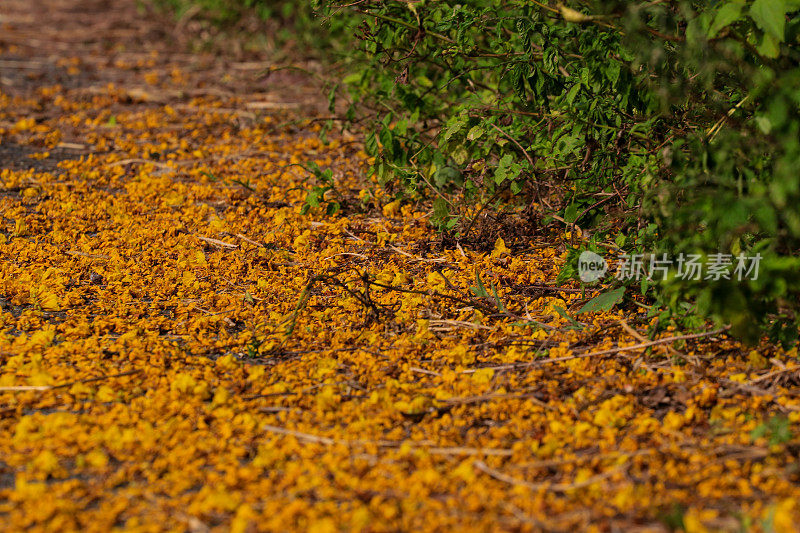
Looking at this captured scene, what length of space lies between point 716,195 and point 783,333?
1.86 ft

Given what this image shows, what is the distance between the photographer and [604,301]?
2924mm

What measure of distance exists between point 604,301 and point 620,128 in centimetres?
70

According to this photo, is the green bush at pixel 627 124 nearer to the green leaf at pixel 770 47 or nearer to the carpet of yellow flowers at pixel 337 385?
the green leaf at pixel 770 47

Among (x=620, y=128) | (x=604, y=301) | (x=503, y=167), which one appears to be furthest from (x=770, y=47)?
(x=503, y=167)

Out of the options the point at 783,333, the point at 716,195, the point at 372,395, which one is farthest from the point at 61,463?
the point at 783,333

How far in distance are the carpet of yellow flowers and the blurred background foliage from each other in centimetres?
24

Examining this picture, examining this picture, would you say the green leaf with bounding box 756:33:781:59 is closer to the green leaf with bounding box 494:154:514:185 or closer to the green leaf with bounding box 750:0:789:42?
the green leaf with bounding box 750:0:789:42

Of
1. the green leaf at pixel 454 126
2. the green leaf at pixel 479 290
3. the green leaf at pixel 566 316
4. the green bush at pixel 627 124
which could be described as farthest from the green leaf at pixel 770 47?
the green leaf at pixel 454 126

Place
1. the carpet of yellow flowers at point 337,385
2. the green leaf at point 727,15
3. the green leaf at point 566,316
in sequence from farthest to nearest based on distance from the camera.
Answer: the green leaf at point 566,316
the green leaf at point 727,15
the carpet of yellow flowers at point 337,385

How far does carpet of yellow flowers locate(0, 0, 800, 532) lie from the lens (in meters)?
2.05

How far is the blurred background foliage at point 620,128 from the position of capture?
2.26 meters

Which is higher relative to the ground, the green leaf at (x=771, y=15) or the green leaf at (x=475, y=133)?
the green leaf at (x=771, y=15)

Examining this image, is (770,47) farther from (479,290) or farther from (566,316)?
(479,290)

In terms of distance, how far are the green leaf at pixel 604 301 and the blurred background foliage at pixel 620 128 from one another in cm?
10
